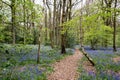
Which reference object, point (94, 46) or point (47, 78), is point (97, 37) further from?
point (47, 78)

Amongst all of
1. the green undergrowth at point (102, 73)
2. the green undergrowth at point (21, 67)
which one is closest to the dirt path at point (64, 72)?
the green undergrowth at point (21, 67)

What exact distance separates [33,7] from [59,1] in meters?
25.1

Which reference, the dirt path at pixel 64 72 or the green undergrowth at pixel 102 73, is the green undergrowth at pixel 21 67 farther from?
the green undergrowth at pixel 102 73

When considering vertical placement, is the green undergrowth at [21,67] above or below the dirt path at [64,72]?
above

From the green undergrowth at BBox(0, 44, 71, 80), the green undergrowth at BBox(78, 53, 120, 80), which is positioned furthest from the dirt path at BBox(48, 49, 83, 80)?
the green undergrowth at BBox(78, 53, 120, 80)

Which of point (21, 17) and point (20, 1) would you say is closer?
point (20, 1)

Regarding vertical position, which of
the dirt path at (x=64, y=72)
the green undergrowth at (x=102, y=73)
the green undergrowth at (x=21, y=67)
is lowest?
the dirt path at (x=64, y=72)

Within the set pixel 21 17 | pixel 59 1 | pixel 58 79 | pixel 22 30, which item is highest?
pixel 59 1

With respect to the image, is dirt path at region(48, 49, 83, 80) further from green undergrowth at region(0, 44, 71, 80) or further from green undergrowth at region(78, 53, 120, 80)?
green undergrowth at region(78, 53, 120, 80)

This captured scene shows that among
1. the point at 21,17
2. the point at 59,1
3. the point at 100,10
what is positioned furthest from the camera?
the point at 59,1

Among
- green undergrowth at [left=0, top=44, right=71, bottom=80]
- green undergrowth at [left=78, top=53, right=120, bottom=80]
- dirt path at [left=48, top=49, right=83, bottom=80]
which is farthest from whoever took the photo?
dirt path at [left=48, top=49, right=83, bottom=80]

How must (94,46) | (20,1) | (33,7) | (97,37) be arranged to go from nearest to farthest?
(20,1) < (33,7) < (97,37) < (94,46)

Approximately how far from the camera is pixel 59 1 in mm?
35344

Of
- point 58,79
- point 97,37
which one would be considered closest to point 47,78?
point 58,79
